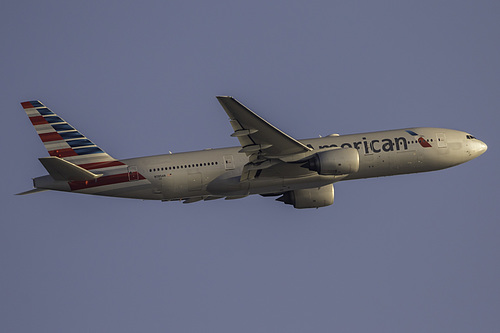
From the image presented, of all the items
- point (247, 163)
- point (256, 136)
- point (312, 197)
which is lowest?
point (312, 197)

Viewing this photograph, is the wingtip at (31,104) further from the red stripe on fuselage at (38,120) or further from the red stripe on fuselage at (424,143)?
the red stripe on fuselage at (424,143)

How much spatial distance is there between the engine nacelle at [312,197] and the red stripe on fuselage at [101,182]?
12.6 m

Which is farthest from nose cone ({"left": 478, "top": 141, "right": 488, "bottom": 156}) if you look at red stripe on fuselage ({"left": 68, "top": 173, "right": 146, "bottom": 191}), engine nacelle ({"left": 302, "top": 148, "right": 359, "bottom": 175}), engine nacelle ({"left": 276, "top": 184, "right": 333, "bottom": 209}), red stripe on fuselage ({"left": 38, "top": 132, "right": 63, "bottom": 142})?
red stripe on fuselage ({"left": 38, "top": 132, "right": 63, "bottom": 142})

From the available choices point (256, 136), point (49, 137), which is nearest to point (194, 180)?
point (256, 136)

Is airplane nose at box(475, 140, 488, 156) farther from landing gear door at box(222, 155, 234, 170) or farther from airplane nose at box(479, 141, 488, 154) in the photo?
landing gear door at box(222, 155, 234, 170)

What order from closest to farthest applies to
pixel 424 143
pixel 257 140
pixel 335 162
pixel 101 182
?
pixel 257 140, pixel 335 162, pixel 101 182, pixel 424 143

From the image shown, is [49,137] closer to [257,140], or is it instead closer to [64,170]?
[64,170]

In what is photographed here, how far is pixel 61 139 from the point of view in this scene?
52344mm

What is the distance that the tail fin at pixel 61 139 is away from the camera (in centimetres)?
5184

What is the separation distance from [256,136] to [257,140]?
0.39 meters

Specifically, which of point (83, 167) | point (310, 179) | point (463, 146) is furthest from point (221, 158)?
point (463, 146)

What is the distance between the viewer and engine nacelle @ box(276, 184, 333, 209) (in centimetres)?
5534

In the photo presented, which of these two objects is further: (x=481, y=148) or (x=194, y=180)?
(x=481, y=148)

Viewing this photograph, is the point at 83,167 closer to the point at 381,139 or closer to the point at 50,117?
the point at 50,117
